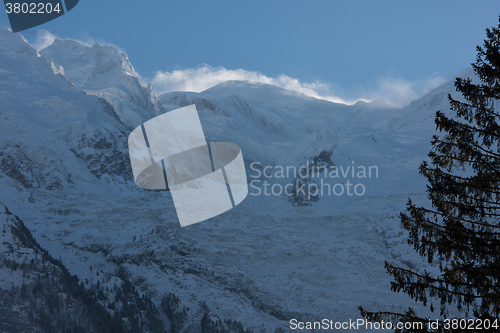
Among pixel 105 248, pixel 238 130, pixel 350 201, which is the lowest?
pixel 105 248

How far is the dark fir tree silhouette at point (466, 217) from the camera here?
→ 8516 millimetres

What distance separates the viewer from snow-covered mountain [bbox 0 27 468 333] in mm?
94812

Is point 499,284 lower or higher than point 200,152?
lower

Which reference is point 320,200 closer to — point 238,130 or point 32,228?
point 238,130

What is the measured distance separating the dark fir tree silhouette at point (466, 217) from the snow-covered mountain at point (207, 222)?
80027mm

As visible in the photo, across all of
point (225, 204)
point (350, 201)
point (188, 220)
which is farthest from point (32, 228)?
point (350, 201)

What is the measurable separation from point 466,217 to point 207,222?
11853cm

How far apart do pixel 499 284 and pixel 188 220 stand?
394 ft

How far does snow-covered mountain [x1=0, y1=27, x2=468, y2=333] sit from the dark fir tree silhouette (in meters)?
80.0

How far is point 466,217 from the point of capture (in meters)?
8.96

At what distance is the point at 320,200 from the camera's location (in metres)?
149

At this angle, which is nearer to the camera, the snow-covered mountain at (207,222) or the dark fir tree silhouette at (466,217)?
the dark fir tree silhouette at (466,217)

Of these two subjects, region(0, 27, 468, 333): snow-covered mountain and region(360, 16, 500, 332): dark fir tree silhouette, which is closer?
region(360, 16, 500, 332): dark fir tree silhouette

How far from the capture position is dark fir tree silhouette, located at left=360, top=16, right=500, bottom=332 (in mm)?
8516
